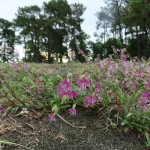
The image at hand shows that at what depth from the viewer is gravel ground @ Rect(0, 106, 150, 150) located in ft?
3.38

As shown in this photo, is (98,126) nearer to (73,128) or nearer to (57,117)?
(73,128)

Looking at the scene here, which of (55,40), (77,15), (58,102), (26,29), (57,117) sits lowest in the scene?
(57,117)

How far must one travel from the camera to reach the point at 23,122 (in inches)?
53.4

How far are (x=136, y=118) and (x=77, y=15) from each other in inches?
1055

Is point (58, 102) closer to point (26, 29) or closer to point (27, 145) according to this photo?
point (27, 145)

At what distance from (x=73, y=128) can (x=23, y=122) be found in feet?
1.90

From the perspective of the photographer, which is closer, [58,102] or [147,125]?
[147,125]

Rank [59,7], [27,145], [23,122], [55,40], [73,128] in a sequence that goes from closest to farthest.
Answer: [27,145] → [73,128] → [23,122] → [59,7] → [55,40]

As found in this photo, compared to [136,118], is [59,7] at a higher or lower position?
higher

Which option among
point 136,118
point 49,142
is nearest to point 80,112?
point 49,142

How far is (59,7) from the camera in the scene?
2341 centimetres

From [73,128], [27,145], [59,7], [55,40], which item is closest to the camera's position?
[27,145]

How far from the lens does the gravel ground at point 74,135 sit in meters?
1.03

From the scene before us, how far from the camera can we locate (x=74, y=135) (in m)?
1.14
